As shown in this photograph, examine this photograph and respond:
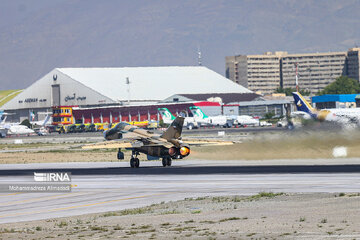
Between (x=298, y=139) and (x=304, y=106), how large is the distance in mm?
38692

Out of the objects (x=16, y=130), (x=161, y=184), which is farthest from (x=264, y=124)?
(x=161, y=184)

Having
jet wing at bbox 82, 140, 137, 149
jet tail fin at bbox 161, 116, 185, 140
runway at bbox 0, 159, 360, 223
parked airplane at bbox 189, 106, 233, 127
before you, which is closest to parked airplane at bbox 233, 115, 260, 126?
parked airplane at bbox 189, 106, 233, 127

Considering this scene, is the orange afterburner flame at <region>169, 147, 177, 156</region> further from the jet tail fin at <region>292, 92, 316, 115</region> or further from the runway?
the jet tail fin at <region>292, 92, 316, 115</region>

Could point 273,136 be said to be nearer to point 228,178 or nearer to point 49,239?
point 228,178

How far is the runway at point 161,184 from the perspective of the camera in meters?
35.5

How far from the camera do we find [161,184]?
44.6m

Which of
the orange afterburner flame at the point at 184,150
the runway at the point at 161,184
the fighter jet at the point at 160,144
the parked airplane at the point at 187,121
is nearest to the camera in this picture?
the runway at the point at 161,184

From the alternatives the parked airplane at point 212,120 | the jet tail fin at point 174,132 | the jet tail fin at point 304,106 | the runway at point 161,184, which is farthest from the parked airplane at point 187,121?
the jet tail fin at point 174,132

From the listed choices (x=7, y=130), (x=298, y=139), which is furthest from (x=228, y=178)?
(x=7, y=130)

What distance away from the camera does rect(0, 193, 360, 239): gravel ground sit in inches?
968

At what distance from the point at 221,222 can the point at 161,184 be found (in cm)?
1732

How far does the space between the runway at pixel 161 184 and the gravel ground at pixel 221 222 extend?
9.94 feet

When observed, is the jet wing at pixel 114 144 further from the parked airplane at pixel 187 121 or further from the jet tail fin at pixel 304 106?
the parked airplane at pixel 187 121

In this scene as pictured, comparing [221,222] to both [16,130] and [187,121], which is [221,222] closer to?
[187,121]
